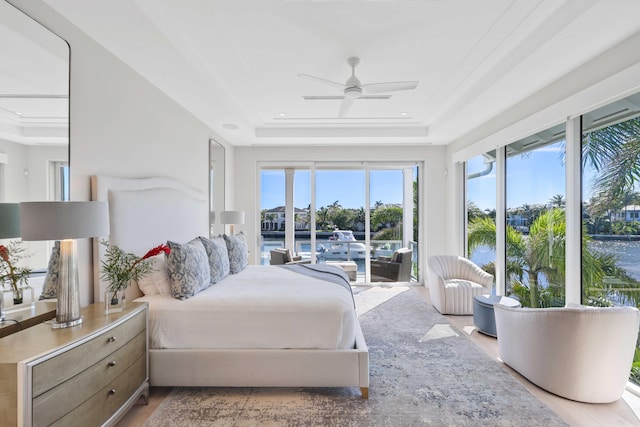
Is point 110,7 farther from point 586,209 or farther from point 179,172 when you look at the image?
point 586,209

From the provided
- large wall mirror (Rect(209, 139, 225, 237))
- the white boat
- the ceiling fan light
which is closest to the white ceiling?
the ceiling fan light

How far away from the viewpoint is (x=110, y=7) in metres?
1.88

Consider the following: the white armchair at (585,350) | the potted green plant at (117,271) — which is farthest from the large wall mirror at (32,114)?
the white armchair at (585,350)

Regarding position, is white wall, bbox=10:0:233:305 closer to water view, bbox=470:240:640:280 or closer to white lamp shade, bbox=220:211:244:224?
white lamp shade, bbox=220:211:244:224

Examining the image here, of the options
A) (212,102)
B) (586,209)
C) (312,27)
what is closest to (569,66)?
(586,209)

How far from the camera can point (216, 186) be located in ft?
15.6

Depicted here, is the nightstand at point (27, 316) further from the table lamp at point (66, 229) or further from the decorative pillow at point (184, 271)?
the decorative pillow at point (184, 271)

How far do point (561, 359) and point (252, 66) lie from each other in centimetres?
367

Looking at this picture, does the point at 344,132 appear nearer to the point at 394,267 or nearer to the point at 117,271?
the point at 394,267

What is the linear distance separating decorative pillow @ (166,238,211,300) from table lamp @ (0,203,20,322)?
943 millimetres

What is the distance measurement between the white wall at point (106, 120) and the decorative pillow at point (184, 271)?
0.56m

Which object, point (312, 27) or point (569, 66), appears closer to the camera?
point (312, 27)

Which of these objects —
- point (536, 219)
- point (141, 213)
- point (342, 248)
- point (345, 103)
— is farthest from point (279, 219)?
point (536, 219)

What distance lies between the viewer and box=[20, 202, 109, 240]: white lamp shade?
1503 millimetres
